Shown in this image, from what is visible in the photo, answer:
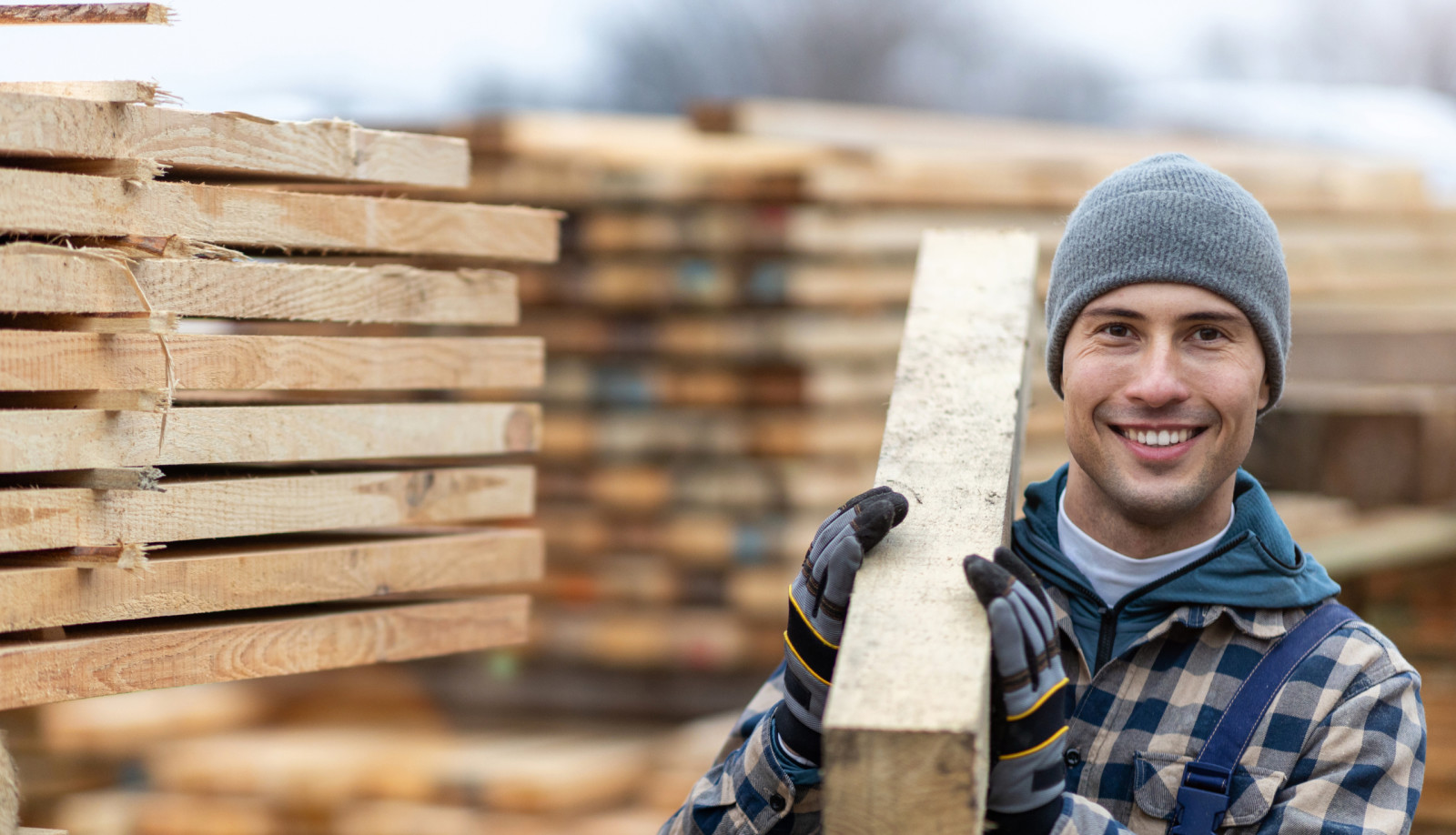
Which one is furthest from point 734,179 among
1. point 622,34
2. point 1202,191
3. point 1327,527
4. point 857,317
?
point 622,34

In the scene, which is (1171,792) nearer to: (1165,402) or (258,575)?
(1165,402)

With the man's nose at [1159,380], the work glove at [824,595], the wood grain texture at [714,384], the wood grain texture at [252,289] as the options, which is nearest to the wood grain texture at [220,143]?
the wood grain texture at [252,289]

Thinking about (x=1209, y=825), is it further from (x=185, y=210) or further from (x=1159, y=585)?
(x=185, y=210)

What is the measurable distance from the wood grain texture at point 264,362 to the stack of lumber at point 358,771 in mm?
2552

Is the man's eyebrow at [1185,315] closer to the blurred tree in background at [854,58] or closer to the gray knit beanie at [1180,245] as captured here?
the gray knit beanie at [1180,245]

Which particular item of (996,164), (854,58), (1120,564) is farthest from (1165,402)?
(854,58)

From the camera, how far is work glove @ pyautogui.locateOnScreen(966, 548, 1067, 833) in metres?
1.85

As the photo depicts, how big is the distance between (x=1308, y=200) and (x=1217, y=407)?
14.5ft

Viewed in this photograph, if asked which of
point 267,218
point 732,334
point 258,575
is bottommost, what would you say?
point 258,575

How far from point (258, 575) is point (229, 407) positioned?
27 cm

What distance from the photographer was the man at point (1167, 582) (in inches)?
82.5

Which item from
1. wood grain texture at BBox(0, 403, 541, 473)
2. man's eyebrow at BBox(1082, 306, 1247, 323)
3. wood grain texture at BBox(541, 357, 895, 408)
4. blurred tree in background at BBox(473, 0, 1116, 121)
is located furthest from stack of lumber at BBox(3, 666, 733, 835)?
blurred tree in background at BBox(473, 0, 1116, 121)

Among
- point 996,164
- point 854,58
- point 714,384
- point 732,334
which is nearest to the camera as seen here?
point 732,334

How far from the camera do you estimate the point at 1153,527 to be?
234 centimetres
